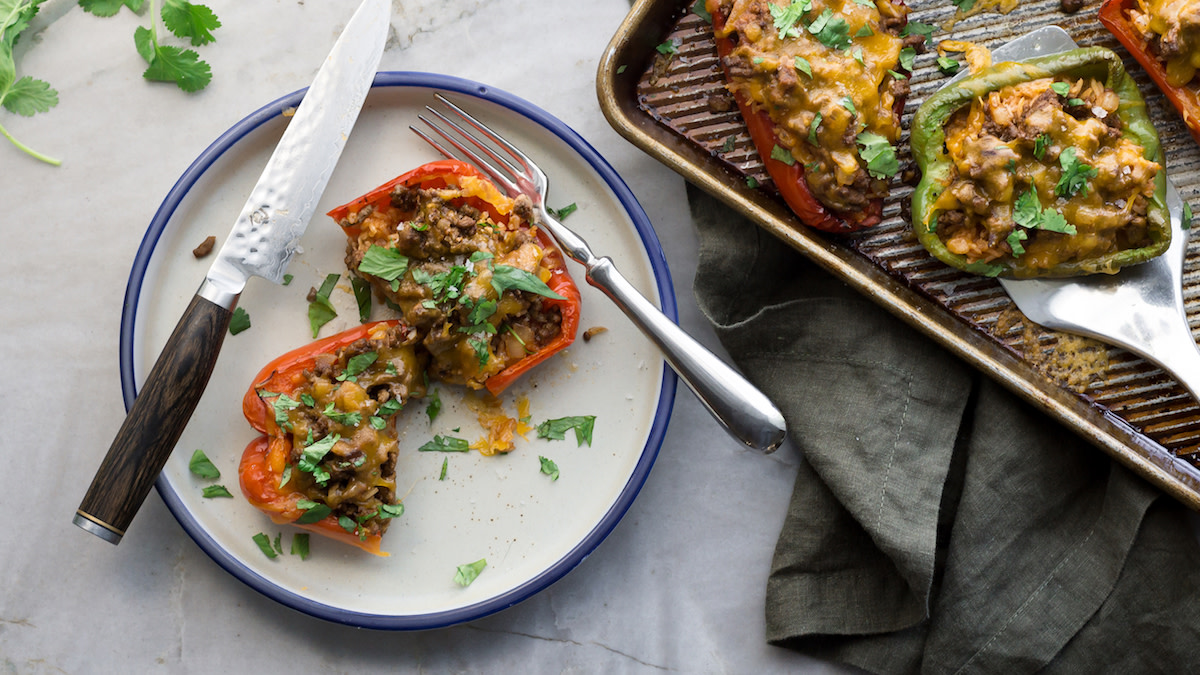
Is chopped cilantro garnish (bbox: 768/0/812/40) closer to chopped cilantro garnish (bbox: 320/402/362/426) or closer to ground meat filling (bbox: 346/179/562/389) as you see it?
ground meat filling (bbox: 346/179/562/389)

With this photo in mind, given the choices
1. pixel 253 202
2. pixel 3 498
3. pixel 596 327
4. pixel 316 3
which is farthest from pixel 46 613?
pixel 316 3

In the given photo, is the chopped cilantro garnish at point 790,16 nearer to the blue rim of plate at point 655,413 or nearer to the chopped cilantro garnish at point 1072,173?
the blue rim of plate at point 655,413

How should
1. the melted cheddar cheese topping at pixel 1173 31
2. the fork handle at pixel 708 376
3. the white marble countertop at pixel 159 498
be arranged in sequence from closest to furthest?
the fork handle at pixel 708 376 < the melted cheddar cheese topping at pixel 1173 31 < the white marble countertop at pixel 159 498

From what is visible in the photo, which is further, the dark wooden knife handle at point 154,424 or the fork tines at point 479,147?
the fork tines at point 479,147

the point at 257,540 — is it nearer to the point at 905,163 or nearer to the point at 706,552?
the point at 706,552

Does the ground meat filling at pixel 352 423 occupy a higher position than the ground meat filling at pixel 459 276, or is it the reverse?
the ground meat filling at pixel 459 276

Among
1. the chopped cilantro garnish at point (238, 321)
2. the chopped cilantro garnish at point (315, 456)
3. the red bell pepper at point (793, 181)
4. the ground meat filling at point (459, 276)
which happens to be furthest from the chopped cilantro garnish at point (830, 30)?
the chopped cilantro garnish at point (238, 321)
